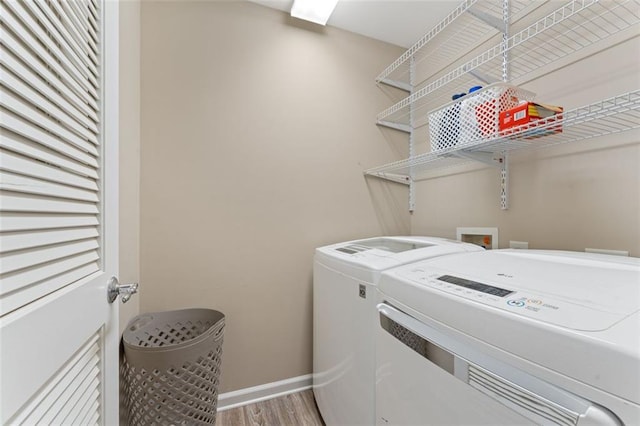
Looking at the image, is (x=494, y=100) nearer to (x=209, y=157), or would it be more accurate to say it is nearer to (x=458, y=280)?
(x=458, y=280)

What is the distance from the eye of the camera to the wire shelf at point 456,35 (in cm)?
132

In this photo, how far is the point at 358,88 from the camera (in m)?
1.92

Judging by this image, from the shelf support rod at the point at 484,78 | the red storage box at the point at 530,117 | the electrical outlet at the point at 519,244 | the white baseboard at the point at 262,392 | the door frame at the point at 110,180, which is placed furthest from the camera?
the white baseboard at the point at 262,392

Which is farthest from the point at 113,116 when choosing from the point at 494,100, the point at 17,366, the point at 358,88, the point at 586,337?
the point at 358,88

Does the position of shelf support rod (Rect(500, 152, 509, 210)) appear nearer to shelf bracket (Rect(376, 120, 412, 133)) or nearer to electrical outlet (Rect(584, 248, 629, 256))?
electrical outlet (Rect(584, 248, 629, 256))

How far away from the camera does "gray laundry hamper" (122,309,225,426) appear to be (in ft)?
3.46

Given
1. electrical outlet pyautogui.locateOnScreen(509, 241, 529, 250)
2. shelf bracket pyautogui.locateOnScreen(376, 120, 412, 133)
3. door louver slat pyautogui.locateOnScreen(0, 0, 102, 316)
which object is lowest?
electrical outlet pyautogui.locateOnScreen(509, 241, 529, 250)

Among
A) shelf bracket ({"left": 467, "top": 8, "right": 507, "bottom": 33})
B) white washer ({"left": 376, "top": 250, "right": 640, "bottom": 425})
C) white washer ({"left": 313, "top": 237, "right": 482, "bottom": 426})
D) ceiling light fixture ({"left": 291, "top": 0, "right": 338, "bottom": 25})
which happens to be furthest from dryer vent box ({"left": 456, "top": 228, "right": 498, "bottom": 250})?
ceiling light fixture ({"left": 291, "top": 0, "right": 338, "bottom": 25})

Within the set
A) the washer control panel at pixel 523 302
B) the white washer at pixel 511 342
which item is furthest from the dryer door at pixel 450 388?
the washer control panel at pixel 523 302

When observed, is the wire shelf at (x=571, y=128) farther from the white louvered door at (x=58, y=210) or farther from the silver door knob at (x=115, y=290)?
the silver door knob at (x=115, y=290)

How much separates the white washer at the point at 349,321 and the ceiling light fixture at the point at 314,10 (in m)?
1.39

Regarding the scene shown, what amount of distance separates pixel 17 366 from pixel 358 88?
2016 millimetres

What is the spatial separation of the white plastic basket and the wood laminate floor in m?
1.60

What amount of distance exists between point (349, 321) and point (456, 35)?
178 cm
